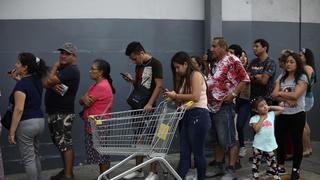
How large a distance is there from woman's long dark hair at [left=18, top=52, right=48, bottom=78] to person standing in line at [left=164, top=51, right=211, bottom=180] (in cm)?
155

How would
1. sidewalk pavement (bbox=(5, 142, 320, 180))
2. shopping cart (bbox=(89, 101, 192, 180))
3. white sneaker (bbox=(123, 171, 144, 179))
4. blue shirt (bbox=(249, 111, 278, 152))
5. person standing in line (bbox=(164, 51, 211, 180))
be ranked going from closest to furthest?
shopping cart (bbox=(89, 101, 192, 180)) → person standing in line (bbox=(164, 51, 211, 180)) → blue shirt (bbox=(249, 111, 278, 152)) → white sneaker (bbox=(123, 171, 144, 179)) → sidewalk pavement (bbox=(5, 142, 320, 180))

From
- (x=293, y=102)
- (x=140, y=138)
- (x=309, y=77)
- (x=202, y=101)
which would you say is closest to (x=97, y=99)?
(x=140, y=138)

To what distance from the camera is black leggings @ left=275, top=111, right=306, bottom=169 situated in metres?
6.59

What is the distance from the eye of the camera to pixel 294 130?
21.7 ft

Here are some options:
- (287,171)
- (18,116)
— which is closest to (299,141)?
(287,171)

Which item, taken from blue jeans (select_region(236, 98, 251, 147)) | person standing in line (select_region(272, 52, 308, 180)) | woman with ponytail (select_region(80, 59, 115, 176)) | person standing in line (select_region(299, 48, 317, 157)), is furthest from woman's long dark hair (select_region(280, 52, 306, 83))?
woman with ponytail (select_region(80, 59, 115, 176))

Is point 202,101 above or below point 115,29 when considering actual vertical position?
below

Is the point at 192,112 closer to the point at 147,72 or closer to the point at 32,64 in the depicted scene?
the point at 147,72

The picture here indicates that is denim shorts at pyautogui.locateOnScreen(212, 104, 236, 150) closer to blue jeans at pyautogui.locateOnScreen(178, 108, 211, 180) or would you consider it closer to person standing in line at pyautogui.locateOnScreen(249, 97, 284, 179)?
person standing in line at pyautogui.locateOnScreen(249, 97, 284, 179)

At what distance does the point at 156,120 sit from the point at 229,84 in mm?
1516

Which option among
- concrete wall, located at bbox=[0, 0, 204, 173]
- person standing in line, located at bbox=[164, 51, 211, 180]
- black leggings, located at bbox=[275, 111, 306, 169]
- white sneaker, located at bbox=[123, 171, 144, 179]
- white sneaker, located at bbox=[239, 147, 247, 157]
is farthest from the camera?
white sneaker, located at bbox=[239, 147, 247, 157]

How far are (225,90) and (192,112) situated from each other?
958 mm

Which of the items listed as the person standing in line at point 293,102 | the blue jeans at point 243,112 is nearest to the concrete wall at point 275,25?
the blue jeans at point 243,112

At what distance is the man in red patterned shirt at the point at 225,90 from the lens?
6.67 metres
